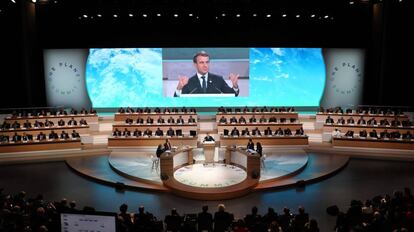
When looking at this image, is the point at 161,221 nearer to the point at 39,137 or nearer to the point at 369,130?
the point at 39,137

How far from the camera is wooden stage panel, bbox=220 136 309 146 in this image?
1582 centimetres

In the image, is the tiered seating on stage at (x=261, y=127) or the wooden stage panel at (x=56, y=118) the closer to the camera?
the tiered seating on stage at (x=261, y=127)

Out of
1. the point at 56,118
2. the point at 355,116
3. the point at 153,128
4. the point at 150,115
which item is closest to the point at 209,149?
the point at 153,128

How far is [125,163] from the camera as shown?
13.9 m

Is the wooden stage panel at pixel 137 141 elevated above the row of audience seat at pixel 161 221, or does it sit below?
above

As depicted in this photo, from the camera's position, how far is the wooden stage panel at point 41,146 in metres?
15.0

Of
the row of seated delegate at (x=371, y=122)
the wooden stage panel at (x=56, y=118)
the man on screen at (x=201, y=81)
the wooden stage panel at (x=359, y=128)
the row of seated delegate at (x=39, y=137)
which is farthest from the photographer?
the man on screen at (x=201, y=81)

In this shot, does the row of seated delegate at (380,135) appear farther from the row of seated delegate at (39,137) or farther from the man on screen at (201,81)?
the row of seated delegate at (39,137)

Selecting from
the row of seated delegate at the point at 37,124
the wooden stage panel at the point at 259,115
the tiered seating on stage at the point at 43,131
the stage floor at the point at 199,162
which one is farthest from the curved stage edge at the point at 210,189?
the wooden stage panel at the point at 259,115

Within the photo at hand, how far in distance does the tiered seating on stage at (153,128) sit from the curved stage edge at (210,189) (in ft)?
5.12

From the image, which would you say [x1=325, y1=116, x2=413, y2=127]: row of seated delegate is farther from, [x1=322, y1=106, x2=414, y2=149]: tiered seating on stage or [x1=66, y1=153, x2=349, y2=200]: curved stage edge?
[x1=66, y1=153, x2=349, y2=200]: curved stage edge

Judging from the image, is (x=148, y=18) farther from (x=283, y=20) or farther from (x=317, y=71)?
(x=317, y=71)

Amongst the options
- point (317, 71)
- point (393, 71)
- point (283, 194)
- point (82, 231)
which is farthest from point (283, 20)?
point (82, 231)

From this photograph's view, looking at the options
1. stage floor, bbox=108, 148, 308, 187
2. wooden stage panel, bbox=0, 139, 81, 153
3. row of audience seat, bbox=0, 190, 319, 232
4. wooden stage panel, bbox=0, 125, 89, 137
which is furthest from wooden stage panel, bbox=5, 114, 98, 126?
row of audience seat, bbox=0, 190, 319, 232
